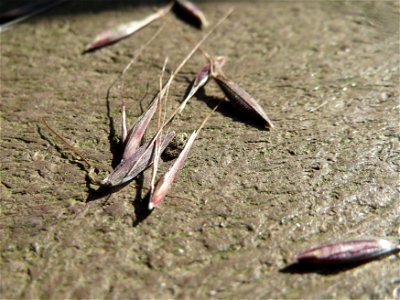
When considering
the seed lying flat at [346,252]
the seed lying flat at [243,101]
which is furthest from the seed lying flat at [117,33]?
the seed lying flat at [346,252]

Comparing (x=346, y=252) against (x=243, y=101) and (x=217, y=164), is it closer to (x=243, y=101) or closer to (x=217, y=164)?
(x=217, y=164)

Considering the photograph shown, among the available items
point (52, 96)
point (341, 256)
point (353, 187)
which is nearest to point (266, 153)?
point (353, 187)

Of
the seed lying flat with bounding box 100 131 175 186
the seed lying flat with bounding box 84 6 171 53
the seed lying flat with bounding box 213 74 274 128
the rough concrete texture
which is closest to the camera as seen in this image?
the rough concrete texture

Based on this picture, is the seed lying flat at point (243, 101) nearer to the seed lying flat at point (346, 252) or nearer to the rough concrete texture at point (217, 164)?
the rough concrete texture at point (217, 164)

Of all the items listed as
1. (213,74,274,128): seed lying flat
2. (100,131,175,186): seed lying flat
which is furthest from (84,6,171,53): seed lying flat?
(100,131,175,186): seed lying flat

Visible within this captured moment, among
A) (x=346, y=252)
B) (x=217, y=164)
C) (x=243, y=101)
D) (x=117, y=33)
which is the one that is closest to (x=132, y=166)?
(x=217, y=164)

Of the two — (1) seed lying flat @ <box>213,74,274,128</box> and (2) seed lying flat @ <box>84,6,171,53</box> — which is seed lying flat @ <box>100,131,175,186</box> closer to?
(1) seed lying flat @ <box>213,74,274,128</box>
